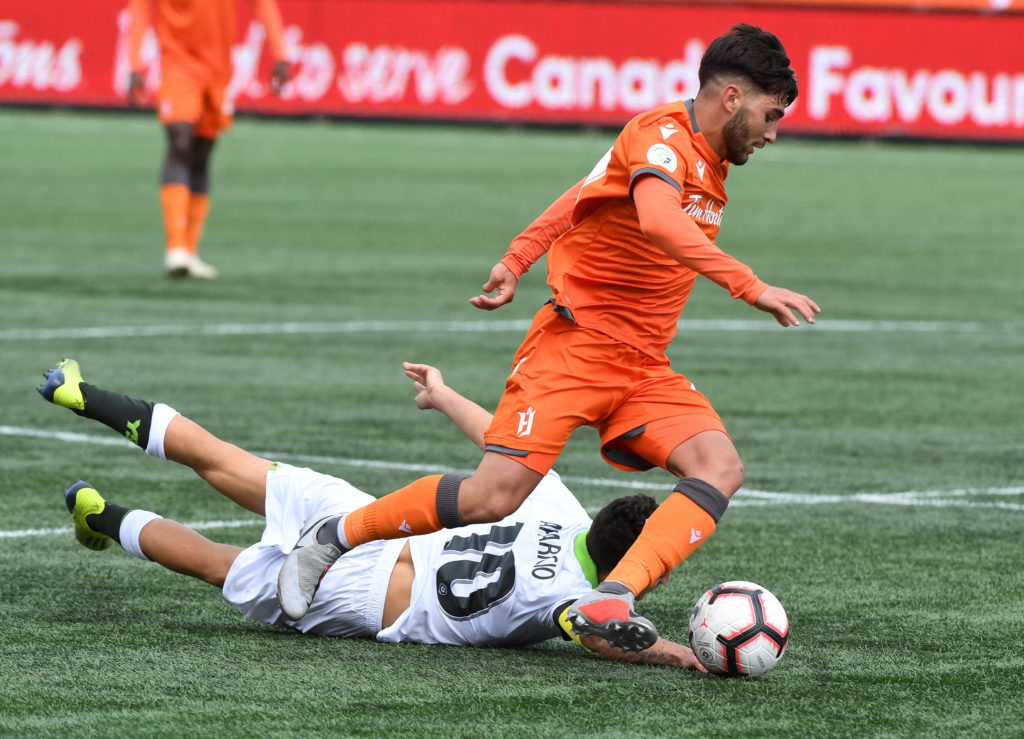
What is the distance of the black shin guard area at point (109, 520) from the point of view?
609cm

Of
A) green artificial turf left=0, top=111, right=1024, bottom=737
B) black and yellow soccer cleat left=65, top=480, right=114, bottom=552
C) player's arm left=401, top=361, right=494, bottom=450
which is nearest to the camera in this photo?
green artificial turf left=0, top=111, right=1024, bottom=737

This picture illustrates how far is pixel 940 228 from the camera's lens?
66.8 feet

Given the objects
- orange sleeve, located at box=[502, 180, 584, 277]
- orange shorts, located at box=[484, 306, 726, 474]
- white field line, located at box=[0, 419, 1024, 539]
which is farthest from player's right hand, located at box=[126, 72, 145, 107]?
orange shorts, located at box=[484, 306, 726, 474]

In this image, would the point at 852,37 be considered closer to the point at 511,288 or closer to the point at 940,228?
the point at 940,228

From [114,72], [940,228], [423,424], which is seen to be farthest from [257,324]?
[114,72]

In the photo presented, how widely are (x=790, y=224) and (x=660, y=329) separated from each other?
1482 cm

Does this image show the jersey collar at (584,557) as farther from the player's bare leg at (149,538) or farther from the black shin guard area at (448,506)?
the player's bare leg at (149,538)

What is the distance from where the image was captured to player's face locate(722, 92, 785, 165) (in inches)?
221

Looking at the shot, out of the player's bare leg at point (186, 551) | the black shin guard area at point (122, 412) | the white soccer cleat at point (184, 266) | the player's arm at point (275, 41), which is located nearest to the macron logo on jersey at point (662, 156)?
the player's bare leg at point (186, 551)

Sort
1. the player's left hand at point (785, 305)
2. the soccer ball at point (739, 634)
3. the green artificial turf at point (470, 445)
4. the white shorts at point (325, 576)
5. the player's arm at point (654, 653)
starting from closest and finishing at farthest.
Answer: the green artificial turf at point (470, 445), the player's left hand at point (785, 305), the soccer ball at point (739, 634), the player's arm at point (654, 653), the white shorts at point (325, 576)

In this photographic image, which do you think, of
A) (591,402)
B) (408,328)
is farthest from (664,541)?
(408,328)

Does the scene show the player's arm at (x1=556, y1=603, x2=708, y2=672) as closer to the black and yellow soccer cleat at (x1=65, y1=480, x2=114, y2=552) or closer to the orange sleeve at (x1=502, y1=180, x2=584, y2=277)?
the orange sleeve at (x1=502, y1=180, x2=584, y2=277)

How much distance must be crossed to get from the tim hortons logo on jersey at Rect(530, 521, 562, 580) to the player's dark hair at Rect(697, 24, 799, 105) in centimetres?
132

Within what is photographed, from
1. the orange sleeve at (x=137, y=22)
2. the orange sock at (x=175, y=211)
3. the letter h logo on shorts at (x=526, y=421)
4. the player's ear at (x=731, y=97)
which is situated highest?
the player's ear at (x=731, y=97)
